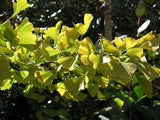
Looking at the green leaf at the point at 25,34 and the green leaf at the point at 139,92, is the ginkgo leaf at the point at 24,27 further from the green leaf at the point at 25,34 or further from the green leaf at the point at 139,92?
the green leaf at the point at 139,92

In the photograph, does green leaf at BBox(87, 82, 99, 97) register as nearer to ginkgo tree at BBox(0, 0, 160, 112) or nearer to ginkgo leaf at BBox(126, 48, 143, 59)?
ginkgo tree at BBox(0, 0, 160, 112)

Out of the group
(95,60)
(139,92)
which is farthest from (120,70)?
(139,92)

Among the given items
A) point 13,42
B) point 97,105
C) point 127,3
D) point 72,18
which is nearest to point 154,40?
point 13,42

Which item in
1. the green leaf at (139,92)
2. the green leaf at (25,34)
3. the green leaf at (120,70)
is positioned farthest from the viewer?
the green leaf at (139,92)

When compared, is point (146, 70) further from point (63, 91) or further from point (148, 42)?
point (63, 91)

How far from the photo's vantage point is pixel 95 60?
1.32 ft

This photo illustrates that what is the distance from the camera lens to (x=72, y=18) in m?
2.16

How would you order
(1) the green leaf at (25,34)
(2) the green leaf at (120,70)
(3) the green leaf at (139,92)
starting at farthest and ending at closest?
(3) the green leaf at (139,92)
(1) the green leaf at (25,34)
(2) the green leaf at (120,70)

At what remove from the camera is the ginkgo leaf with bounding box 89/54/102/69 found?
396 mm

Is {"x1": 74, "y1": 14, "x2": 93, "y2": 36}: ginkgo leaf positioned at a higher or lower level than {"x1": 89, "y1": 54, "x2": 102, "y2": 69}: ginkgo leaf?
higher

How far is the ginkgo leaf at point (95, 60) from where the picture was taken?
40 cm

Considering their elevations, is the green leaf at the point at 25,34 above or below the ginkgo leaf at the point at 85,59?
above

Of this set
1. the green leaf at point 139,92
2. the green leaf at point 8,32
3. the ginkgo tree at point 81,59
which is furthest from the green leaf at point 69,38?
the green leaf at point 139,92

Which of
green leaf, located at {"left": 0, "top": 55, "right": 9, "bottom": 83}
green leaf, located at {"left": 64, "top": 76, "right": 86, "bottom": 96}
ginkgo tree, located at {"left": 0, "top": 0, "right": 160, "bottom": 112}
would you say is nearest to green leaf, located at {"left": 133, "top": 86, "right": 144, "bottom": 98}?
ginkgo tree, located at {"left": 0, "top": 0, "right": 160, "bottom": 112}
